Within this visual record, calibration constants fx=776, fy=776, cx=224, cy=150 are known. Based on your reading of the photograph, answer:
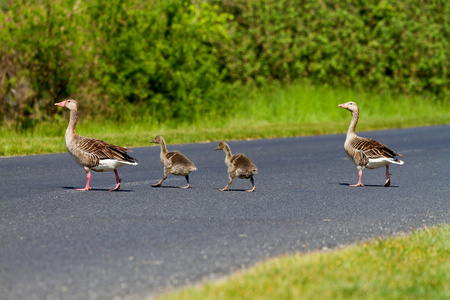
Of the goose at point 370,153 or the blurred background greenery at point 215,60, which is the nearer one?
the goose at point 370,153

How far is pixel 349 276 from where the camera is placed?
5.98m

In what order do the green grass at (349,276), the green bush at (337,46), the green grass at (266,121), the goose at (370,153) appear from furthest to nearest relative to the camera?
the green bush at (337,46), the green grass at (266,121), the goose at (370,153), the green grass at (349,276)

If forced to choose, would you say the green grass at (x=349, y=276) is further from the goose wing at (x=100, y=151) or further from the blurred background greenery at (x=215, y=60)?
the blurred background greenery at (x=215, y=60)

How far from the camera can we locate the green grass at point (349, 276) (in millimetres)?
5438

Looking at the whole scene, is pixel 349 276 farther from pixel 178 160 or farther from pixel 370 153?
pixel 370 153

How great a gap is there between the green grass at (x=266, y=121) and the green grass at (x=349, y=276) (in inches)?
432

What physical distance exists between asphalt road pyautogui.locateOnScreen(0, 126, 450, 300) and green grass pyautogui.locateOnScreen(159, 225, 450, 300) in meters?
0.39

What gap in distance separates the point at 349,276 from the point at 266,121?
806 inches

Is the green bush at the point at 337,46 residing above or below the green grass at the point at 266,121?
above

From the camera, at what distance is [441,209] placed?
9883 millimetres

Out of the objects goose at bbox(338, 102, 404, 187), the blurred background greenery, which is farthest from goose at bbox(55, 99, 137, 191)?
the blurred background greenery

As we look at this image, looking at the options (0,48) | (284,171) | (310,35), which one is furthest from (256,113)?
(284,171)

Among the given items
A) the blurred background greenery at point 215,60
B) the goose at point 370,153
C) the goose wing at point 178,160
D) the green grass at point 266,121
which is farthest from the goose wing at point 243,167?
the blurred background greenery at point 215,60

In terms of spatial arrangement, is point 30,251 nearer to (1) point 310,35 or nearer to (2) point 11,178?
(2) point 11,178
